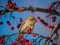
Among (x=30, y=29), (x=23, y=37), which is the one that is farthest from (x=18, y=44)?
(x=30, y=29)

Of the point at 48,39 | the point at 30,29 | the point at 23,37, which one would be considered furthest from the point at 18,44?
the point at 48,39

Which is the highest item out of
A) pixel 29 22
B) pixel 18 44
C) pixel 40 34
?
pixel 29 22

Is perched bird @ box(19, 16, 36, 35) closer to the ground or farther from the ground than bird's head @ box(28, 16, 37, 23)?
closer to the ground

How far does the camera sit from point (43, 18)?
162 centimetres

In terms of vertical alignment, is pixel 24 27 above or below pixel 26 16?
below

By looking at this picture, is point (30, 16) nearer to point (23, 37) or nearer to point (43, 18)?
point (43, 18)

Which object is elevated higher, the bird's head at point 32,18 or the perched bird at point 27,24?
the bird's head at point 32,18

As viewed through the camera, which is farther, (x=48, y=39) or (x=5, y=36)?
(x=5, y=36)

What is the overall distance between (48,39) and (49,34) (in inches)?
2.2

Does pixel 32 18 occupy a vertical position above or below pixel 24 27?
above

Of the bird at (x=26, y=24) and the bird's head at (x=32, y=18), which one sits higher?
the bird's head at (x=32, y=18)

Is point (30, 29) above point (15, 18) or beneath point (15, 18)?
beneath

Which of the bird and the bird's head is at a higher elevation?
the bird's head

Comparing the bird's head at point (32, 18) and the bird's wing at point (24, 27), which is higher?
the bird's head at point (32, 18)
